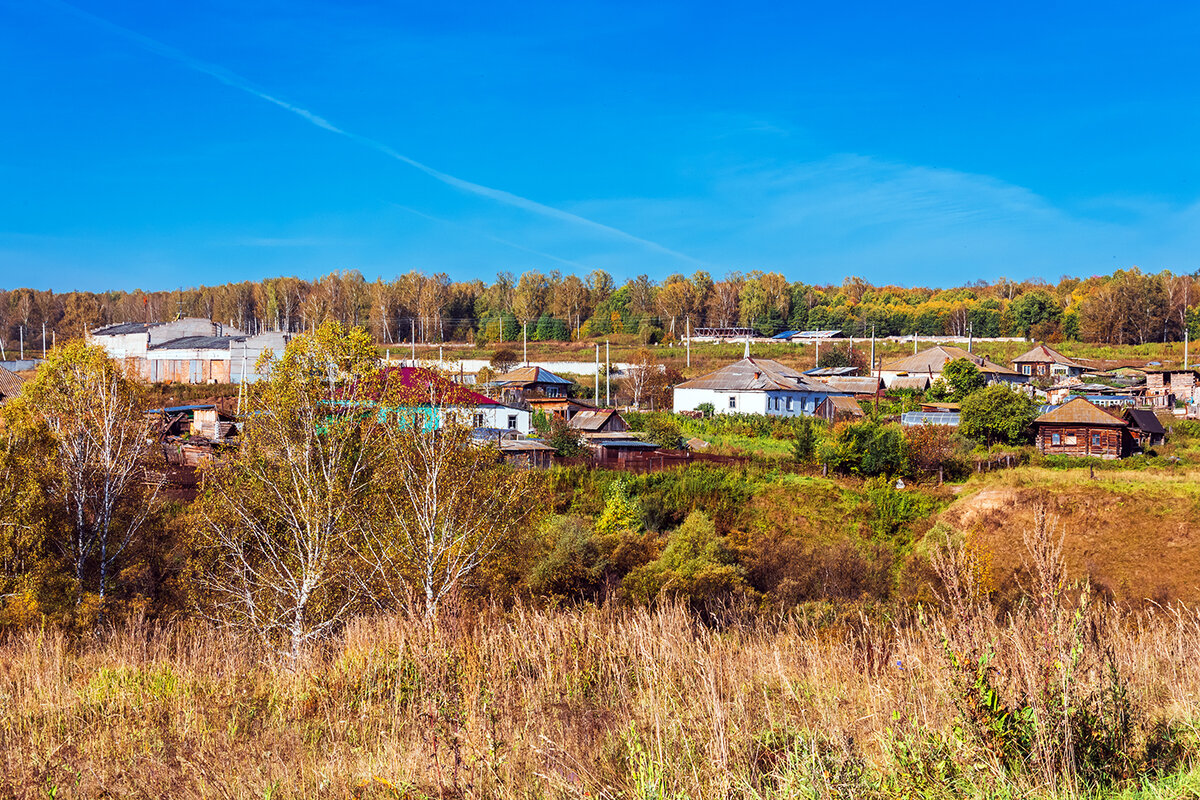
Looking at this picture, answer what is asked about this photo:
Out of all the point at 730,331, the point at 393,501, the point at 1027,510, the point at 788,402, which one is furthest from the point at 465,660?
the point at 730,331

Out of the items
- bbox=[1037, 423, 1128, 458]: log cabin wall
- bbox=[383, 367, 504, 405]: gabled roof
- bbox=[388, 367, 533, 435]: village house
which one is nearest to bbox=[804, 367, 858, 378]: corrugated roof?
bbox=[1037, 423, 1128, 458]: log cabin wall

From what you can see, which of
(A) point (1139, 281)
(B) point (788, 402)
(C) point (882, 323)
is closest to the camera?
(B) point (788, 402)

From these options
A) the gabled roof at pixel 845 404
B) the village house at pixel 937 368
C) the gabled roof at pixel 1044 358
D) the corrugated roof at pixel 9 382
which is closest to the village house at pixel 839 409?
the gabled roof at pixel 845 404

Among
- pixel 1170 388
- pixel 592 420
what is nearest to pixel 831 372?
pixel 1170 388

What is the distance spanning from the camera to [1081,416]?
93.6 ft

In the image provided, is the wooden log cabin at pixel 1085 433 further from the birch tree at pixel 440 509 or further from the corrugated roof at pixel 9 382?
the corrugated roof at pixel 9 382

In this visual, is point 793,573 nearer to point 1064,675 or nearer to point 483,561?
point 483,561

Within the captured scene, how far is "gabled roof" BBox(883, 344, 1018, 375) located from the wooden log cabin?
58.5 ft

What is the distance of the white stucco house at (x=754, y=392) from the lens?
3947 cm

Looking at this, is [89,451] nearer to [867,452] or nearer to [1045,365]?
[867,452]

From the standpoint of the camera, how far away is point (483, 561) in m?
12.9

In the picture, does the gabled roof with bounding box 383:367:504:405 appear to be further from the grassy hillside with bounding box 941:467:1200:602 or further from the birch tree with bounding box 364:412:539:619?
the grassy hillside with bounding box 941:467:1200:602

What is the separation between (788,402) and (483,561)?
97.4 feet

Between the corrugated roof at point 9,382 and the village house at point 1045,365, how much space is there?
51395mm
